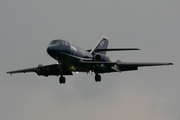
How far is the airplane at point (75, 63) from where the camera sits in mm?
63812

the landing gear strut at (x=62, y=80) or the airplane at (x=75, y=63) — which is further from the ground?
the airplane at (x=75, y=63)

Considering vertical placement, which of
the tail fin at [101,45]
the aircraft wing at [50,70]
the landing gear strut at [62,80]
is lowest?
the landing gear strut at [62,80]

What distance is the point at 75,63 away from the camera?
65500mm

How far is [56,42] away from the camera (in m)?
64.1

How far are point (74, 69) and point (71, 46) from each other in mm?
2855

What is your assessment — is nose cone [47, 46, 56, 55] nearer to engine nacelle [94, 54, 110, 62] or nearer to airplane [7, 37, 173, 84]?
airplane [7, 37, 173, 84]

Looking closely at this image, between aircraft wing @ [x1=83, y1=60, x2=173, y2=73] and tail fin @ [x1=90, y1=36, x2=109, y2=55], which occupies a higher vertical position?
tail fin @ [x1=90, y1=36, x2=109, y2=55]

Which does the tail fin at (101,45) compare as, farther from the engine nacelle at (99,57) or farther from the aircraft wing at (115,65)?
the aircraft wing at (115,65)

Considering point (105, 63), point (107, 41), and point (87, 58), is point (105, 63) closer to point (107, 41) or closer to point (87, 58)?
point (87, 58)

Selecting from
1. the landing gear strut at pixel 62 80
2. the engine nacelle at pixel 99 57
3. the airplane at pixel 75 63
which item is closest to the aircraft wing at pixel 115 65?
the airplane at pixel 75 63

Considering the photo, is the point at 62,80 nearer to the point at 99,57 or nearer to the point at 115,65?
the point at 99,57

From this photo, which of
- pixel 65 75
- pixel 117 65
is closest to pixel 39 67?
pixel 65 75

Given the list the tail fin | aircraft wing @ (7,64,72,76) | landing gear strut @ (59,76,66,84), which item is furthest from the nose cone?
the tail fin

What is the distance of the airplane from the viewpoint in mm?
63812
